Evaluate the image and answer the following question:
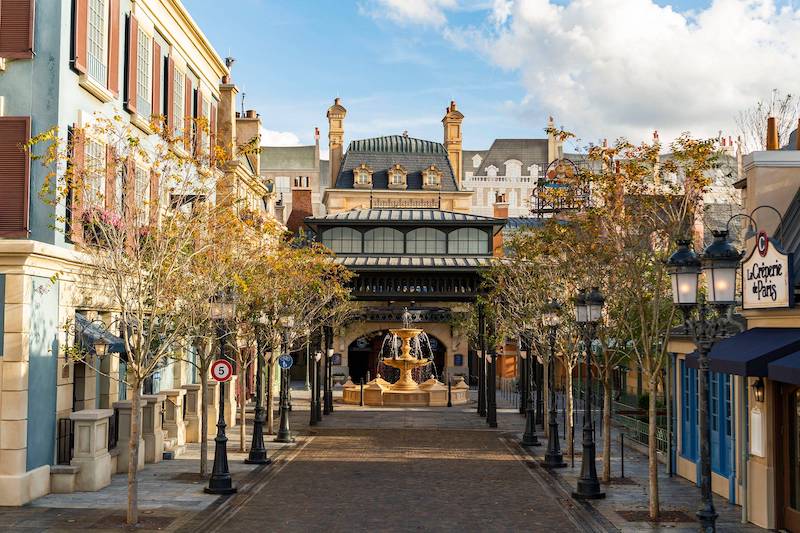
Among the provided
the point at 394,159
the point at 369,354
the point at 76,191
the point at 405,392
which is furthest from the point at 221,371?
the point at 394,159

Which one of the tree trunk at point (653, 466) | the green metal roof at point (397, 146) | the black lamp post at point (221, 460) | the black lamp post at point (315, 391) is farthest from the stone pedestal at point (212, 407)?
the green metal roof at point (397, 146)

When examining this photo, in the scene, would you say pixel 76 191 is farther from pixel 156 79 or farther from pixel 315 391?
pixel 315 391

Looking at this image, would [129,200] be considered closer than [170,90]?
Yes

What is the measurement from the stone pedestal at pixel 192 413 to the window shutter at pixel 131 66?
33.1 ft

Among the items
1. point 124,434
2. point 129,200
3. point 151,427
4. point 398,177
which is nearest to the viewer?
point 129,200

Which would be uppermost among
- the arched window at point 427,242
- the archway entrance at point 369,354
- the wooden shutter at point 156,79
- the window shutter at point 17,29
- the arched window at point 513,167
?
the arched window at point 513,167

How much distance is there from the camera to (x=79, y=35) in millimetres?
21172

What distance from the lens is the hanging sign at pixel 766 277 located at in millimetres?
16312

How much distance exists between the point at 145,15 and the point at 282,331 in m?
11.4

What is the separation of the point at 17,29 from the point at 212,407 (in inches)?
669

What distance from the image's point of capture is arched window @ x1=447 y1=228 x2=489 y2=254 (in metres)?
53.3

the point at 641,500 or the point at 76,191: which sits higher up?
the point at 76,191

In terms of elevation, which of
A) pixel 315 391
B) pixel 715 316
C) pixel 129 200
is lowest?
pixel 315 391

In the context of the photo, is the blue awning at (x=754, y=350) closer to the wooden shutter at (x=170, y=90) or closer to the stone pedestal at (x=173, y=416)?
the stone pedestal at (x=173, y=416)
